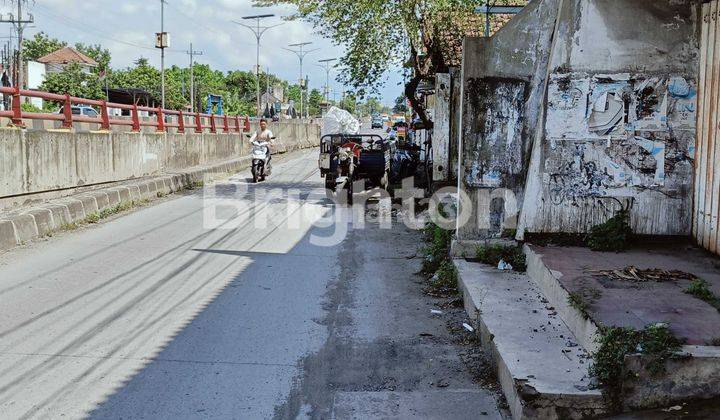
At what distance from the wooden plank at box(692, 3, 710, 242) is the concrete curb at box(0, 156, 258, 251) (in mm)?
8259

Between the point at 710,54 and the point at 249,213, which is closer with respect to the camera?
the point at 710,54

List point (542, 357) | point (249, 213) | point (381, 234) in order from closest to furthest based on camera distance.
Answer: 1. point (542, 357)
2. point (381, 234)
3. point (249, 213)

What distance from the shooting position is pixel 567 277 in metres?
5.62

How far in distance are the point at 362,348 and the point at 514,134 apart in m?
3.36

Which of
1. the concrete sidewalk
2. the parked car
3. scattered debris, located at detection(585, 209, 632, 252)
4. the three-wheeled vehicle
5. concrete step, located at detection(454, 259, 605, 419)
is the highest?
the parked car

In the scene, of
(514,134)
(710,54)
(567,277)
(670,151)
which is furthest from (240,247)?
(710,54)

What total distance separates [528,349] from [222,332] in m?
2.51

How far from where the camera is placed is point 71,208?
10461 mm

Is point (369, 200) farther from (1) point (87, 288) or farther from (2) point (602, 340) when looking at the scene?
(2) point (602, 340)

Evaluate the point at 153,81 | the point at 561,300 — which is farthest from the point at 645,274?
the point at 153,81

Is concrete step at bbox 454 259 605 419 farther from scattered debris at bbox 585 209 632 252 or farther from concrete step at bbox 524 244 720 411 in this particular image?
scattered debris at bbox 585 209 632 252

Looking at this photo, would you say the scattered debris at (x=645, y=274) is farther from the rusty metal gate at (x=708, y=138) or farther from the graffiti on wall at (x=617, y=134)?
the graffiti on wall at (x=617, y=134)

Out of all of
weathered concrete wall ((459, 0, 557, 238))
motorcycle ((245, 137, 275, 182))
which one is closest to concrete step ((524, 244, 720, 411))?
weathered concrete wall ((459, 0, 557, 238))

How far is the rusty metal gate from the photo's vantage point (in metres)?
6.42
